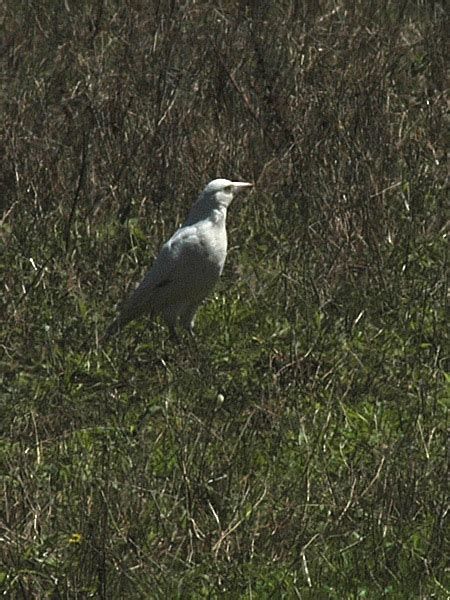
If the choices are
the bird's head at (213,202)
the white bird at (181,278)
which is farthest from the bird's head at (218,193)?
the white bird at (181,278)

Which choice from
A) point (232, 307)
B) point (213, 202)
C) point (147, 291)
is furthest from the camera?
point (213, 202)

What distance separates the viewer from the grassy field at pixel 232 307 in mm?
5086

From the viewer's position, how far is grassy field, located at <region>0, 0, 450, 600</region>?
5086mm

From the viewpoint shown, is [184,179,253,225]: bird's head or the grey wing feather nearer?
the grey wing feather

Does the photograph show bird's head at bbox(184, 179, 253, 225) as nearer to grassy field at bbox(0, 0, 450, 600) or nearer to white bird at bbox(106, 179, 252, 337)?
white bird at bbox(106, 179, 252, 337)

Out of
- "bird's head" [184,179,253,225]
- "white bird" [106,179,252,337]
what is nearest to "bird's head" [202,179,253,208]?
"bird's head" [184,179,253,225]

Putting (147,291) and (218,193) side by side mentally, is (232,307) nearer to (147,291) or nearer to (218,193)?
(147,291)

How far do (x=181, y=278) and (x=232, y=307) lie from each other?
27 cm

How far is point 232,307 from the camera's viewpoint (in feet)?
24.4

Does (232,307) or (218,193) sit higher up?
(218,193)

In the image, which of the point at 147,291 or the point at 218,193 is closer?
the point at 147,291

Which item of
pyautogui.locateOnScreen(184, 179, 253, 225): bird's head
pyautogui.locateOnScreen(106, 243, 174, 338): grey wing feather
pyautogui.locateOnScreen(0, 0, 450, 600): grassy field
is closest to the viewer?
pyautogui.locateOnScreen(0, 0, 450, 600): grassy field

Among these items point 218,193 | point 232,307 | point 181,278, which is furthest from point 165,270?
point 218,193

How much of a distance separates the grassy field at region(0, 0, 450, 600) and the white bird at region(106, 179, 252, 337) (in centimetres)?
12
